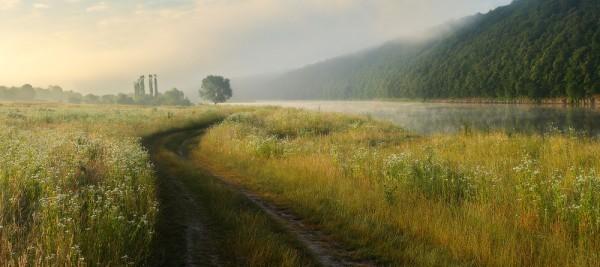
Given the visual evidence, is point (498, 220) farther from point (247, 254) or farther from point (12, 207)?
point (12, 207)

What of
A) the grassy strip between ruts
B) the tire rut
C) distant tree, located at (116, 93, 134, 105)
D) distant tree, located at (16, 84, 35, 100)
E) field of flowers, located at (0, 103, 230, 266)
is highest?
distant tree, located at (16, 84, 35, 100)

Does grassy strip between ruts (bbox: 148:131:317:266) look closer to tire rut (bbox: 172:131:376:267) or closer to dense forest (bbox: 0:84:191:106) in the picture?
tire rut (bbox: 172:131:376:267)

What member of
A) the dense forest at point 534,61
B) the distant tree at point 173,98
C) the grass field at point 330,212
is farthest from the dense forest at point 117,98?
the grass field at point 330,212

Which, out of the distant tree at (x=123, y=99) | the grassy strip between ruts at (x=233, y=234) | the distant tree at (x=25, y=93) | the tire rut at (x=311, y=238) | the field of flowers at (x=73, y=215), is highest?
the distant tree at (x=25, y=93)

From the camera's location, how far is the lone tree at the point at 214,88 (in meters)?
137

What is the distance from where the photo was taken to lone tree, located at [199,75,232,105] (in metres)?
137

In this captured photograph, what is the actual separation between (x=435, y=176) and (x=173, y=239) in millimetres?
7109

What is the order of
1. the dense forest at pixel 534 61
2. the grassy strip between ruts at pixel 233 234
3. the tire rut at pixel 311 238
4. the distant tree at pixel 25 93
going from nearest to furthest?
the grassy strip between ruts at pixel 233 234, the tire rut at pixel 311 238, the dense forest at pixel 534 61, the distant tree at pixel 25 93

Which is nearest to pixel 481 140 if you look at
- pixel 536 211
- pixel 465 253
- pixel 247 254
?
pixel 536 211

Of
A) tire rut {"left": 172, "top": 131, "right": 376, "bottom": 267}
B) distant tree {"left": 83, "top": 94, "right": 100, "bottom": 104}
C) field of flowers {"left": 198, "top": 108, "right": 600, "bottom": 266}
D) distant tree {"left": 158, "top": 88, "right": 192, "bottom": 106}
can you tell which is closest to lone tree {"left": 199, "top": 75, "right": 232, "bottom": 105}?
distant tree {"left": 158, "top": 88, "right": 192, "bottom": 106}

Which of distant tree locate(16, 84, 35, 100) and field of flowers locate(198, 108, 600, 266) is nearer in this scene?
field of flowers locate(198, 108, 600, 266)

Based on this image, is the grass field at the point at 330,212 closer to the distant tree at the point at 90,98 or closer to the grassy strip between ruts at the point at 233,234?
the grassy strip between ruts at the point at 233,234

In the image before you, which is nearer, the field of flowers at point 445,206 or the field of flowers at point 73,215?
the field of flowers at point 73,215

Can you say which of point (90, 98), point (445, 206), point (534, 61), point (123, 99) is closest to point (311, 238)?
point (445, 206)
